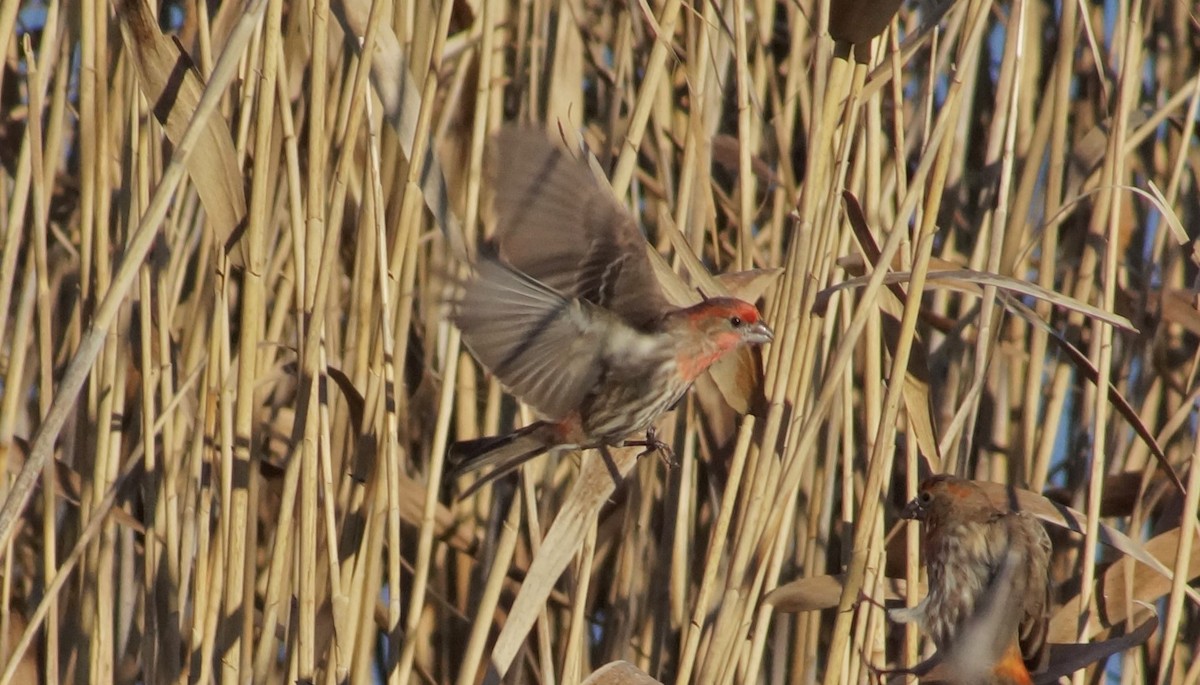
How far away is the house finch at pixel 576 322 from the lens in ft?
7.16

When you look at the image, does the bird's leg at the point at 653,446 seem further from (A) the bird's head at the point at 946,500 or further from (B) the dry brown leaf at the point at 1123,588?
(B) the dry brown leaf at the point at 1123,588

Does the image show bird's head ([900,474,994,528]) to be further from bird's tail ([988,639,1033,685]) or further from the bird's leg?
the bird's leg

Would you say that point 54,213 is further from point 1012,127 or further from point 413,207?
point 1012,127

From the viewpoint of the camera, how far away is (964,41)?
80.8 inches

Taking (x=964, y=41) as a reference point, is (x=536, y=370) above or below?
below

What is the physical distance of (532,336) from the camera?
2207 millimetres

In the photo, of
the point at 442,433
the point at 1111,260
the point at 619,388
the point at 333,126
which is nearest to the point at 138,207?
the point at 333,126

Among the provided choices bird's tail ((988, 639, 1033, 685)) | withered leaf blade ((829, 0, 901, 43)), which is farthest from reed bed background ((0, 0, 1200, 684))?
bird's tail ((988, 639, 1033, 685))

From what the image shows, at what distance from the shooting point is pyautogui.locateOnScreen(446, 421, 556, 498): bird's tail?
92.0 inches

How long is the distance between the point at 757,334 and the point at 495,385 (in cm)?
68

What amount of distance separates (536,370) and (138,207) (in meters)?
0.68

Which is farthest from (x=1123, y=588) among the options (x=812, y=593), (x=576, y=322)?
(x=576, y=322)

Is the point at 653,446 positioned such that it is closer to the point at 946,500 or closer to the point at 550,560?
the point at 550,560

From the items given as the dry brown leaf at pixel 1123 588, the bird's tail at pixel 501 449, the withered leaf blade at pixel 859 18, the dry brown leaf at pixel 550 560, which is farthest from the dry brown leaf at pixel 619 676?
the withered leaf blade at pixel 859 18
